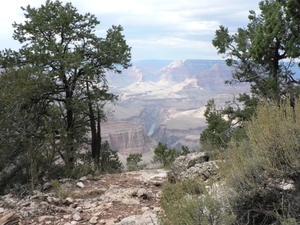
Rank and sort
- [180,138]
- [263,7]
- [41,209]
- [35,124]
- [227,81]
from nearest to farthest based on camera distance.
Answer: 1. [41,209]
2. [35,124]
3. [263,7]
4. [227,81]
5. [180,138]

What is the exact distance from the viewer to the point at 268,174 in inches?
169

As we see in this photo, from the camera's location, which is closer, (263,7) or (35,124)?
(35,124)

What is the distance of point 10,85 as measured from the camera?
28.8 ft

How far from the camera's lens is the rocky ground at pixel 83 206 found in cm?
539

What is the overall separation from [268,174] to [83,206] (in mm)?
3548

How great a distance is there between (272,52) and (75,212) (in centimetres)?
1181

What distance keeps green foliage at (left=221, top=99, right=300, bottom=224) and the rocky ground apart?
1.24m

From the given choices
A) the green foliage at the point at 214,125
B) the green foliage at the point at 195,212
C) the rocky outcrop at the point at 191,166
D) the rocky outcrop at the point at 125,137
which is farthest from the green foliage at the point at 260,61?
the rocky outcrop at the point at 125,137

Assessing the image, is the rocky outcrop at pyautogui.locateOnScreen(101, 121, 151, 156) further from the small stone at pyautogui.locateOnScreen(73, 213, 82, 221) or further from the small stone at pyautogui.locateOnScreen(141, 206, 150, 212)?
the small stone at pyautogui.locateOnScreen(73, 213, 82, 221)

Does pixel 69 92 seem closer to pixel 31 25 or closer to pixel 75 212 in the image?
pixel 31 25

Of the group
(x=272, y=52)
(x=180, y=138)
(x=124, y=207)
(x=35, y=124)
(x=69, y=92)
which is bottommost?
(x=180, y=138)

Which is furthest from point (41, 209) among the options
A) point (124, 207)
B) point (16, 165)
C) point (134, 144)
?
point (134, 144)

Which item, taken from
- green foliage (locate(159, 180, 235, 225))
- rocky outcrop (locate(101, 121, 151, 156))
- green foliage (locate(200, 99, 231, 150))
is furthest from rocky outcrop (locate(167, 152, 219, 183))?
rocky outcrop (locate(101, 121, 151, 156))

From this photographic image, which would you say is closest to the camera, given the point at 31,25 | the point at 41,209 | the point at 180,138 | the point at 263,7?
the point at 41,209
